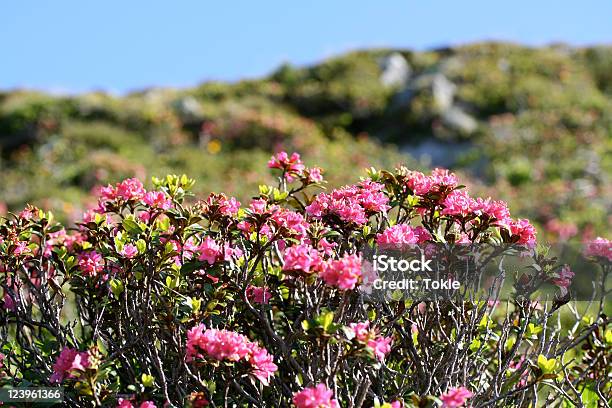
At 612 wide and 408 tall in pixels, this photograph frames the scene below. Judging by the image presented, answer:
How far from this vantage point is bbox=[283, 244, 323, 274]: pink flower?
69.7 inches

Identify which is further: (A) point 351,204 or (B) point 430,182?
(B) point 430,182

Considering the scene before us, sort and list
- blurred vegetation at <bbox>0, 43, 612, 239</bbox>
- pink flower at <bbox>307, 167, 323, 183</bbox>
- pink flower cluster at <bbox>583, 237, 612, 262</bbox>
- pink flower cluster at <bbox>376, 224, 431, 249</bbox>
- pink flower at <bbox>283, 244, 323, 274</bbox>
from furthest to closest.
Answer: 1. blurred vegetation at <bbox>0, 43, 612, 239</bbox>
2. pink flower at <bbox>307, 167, 323, 183</bbox>
3. pink flower cluster at <bbox>583, 237, 612, 262</bbox>
4. pink flower cluster at <bbox>376, 224, 431, 249</bbox>
5. pink flower at <bbox>283, 244, 323, 274</bbox>

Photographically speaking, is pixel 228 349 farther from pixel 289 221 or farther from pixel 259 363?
pixel 289 221

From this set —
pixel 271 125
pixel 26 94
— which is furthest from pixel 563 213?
pixel 26 94

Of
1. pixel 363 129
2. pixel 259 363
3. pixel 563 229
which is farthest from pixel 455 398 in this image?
pixel 363 129

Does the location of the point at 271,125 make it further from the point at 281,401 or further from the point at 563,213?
the point at 281,401

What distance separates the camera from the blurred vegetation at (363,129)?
39.9ft

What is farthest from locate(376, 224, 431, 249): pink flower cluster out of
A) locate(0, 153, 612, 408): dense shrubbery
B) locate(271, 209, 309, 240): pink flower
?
locate(271, 209, 309, 240): pink flower

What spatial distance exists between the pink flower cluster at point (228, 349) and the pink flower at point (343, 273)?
0.25 m

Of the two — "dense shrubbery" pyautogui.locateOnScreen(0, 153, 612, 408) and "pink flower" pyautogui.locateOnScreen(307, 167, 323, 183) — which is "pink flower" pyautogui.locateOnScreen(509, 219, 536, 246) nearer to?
"dense shrubbery" pyautogui.locateOnScreen(0, 153, 612, 408)

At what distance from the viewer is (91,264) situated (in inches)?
93.7

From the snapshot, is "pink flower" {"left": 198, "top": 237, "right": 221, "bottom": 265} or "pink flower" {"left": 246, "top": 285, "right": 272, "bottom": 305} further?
"pink flower" {"left": 246, "top": 285, "right": 272, "bottom": 305}

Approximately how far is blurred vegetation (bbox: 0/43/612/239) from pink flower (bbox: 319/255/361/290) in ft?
25.6

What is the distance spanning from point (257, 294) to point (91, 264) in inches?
22.9
